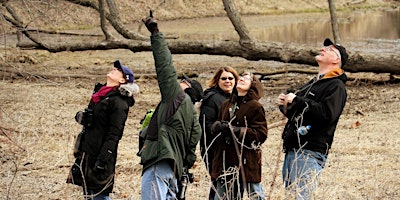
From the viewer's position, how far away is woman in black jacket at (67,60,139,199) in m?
5.78

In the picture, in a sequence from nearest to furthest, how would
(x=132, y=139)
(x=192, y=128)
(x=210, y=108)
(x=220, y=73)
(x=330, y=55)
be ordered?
1. (x=192, y=128)
2. (x=330, y=55)
3. (x=210, y=108)
4. (x=220, y=73)
5. (x=132, y=139)

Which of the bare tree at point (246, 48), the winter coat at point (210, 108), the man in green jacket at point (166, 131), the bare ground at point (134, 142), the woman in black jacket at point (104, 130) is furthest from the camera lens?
the bare tree at point (246, 48)

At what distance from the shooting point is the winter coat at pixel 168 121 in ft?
16.9

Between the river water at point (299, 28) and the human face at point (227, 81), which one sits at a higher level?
the human face at point (227, 81)

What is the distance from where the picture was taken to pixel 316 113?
5.43 metres

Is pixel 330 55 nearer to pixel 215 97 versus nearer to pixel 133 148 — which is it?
pixel 215 97

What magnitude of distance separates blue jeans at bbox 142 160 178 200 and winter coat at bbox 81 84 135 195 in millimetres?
557

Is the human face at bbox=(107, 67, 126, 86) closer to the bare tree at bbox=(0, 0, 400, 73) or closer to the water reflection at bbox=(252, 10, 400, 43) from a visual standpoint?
the bare tree at bbox=(0, 0, 400, 73)

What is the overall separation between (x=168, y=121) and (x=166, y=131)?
3.2 inches

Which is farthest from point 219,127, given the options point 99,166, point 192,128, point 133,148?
point 133,148

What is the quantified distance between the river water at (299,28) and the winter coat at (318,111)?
19.9m

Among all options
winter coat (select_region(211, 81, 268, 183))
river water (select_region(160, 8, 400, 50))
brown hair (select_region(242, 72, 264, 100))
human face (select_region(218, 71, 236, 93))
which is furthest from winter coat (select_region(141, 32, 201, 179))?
river water (select_region(160, 8, 400, 50))

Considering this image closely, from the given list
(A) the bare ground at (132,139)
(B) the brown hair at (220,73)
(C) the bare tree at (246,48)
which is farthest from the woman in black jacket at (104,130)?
(C) the bare tree at (246,48)

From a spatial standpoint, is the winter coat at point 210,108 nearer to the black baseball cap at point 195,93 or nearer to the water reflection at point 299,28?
the black baseball cap at point 195,93
